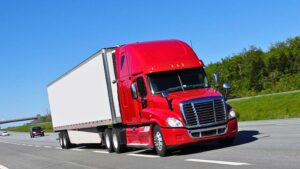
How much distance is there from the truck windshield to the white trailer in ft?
11.4

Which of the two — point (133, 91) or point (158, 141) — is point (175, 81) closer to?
point (133, 91)

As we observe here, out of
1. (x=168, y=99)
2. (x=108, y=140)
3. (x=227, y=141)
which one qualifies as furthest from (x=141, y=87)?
(x=108, y=140)

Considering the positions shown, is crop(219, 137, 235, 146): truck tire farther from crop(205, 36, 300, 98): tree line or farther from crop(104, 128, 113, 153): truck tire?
crop(205, 36, 300, 98): tree line

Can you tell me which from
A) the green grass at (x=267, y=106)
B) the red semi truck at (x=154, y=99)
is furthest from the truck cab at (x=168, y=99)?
the green grass at (x=267, y=106)

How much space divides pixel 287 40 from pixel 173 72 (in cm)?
8000

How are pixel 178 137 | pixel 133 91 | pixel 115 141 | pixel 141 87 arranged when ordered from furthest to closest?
pixel 115 141 → pixel 133 91 → pixel 141 87 → pixel 178 137

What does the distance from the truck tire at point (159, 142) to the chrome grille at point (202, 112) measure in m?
0.96

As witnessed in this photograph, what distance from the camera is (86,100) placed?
848 inches

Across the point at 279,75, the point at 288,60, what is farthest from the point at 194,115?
the point at 288,60

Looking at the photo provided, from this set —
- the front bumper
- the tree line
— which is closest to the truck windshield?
the front bumper

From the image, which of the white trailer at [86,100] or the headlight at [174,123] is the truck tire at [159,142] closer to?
the headlight at [174,123]

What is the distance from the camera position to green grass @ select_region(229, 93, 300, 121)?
120 ft

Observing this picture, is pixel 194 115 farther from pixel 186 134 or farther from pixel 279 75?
pixel 279 75

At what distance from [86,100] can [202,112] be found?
29.7 feet
